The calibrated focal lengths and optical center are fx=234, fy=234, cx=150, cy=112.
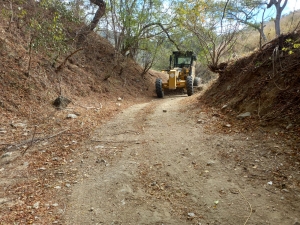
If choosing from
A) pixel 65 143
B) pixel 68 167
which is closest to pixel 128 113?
pixel 65 143

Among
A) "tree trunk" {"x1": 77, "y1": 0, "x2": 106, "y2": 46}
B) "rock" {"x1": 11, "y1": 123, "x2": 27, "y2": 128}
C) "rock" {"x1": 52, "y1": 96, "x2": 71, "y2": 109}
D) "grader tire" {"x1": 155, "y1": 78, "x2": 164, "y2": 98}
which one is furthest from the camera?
"grader tire" {"x1": 155, "y1": 78, "x2": 164, "y2": 98}

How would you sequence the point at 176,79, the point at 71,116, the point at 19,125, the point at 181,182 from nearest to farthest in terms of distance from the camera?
1. the point at 181,182
2. the point at 19,125
3. the point at 71,116
4. the point at 176,79

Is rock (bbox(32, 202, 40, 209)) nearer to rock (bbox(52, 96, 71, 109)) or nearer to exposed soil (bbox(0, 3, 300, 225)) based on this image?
exposed soil (bbox(0, 3, 300, 225))

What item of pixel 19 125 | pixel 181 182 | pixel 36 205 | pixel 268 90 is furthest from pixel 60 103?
pixel 268 90

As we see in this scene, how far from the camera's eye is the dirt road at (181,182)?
2.87m

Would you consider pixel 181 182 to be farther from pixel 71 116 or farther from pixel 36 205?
pixel 71 116

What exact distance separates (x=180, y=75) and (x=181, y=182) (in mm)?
11226

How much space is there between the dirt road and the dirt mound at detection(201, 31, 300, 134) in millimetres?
819

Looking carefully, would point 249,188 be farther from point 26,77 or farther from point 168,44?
point 168,44

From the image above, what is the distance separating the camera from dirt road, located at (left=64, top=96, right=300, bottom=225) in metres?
2.87

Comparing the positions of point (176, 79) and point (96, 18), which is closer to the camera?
point (96, 18)

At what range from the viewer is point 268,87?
5.84m

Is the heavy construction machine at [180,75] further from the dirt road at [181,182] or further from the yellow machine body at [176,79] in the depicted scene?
the dirt road at [181,182]

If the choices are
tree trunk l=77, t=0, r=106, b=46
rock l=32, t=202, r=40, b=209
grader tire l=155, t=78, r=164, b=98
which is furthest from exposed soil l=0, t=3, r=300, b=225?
grader tire l=155, t=78, r=164, b=98
